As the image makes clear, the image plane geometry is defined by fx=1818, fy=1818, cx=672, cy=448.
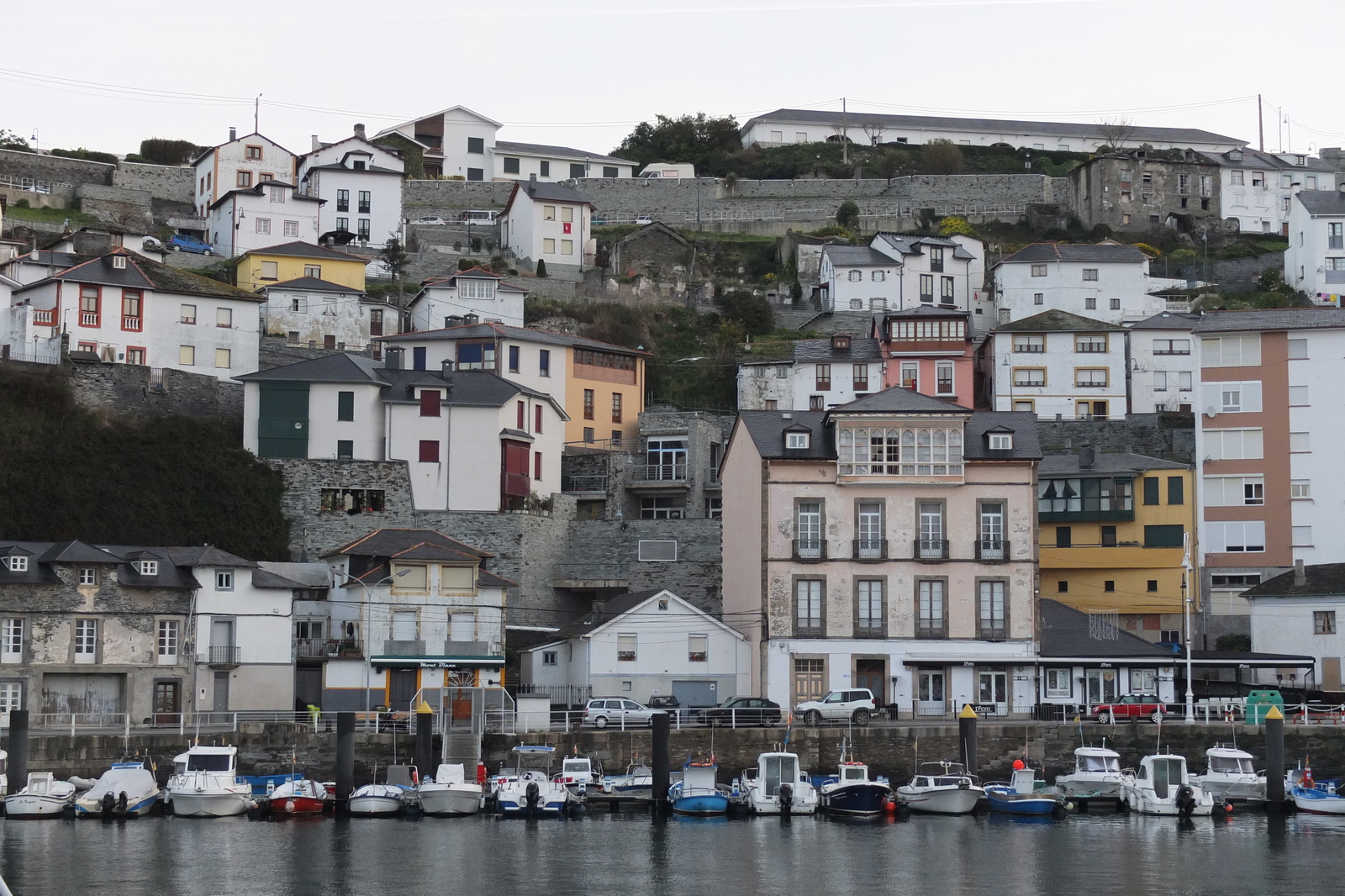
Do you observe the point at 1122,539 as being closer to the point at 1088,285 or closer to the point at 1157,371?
the point at 1157,371

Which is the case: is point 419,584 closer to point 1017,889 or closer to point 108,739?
point 108,739

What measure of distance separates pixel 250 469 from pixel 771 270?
4249 centimetres

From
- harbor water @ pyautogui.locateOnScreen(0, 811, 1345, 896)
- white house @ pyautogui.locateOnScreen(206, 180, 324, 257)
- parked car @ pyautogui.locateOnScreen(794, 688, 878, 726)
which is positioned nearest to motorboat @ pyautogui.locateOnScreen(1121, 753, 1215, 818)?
harbor water @ pyautogui.locateOnScreen(0, 811, 1345, 896)

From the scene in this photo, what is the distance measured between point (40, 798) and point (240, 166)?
61.1 meters

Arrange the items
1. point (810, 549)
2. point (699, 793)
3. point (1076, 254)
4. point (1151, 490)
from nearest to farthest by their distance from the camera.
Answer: point (699, 793), point (810, 549), point (1151, 490), point (1076, 254)

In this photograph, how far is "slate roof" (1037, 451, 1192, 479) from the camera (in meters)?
71.6

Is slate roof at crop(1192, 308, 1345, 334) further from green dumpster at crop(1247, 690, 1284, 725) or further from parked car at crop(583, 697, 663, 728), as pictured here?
parked car at crop(583, 697, 663, 728)

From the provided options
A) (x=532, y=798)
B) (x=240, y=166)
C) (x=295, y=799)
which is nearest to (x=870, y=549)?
(x=532, y=798)

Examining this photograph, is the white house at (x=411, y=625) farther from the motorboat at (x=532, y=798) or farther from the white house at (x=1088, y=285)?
the white house at (x=1088, y=285)

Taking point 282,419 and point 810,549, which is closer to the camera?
point 810,549

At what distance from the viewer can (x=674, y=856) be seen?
4381 cm

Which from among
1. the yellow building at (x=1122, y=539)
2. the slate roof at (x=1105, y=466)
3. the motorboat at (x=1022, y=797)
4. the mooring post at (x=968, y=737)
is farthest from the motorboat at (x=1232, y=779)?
the slate roof at (x=1105, y=466)

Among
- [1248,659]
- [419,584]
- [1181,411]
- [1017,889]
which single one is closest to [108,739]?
[419,584]

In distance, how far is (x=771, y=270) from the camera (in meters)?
102
